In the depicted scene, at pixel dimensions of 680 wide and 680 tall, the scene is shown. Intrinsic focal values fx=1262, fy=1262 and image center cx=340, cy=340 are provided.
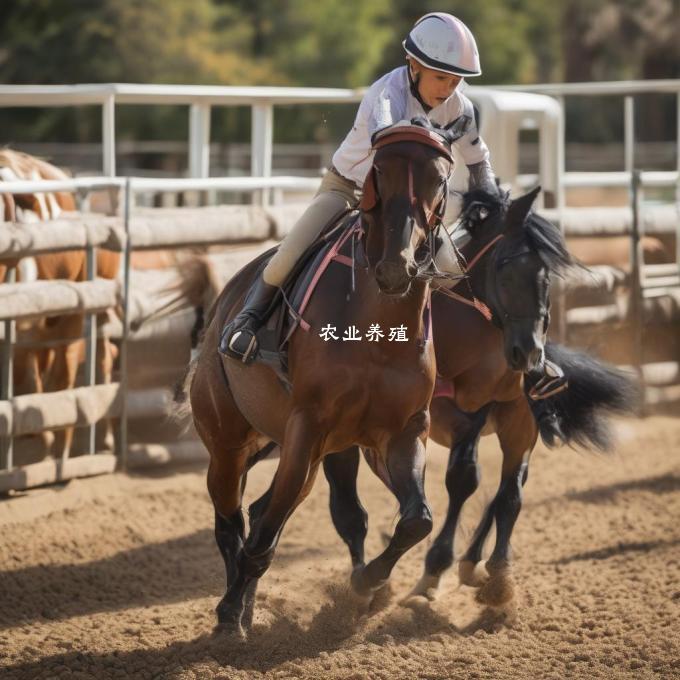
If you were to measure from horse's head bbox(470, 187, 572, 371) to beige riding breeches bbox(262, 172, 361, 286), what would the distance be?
0.80 meters

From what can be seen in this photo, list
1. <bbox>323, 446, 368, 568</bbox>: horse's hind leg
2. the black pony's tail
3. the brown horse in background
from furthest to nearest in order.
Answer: the brown horse in background → the black pony's tail → <bbox>323, 446, 368, 568</bbox>: horse's hind leg

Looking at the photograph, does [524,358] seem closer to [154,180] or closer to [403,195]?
[403,195]

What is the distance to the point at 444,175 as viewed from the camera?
4.41 m

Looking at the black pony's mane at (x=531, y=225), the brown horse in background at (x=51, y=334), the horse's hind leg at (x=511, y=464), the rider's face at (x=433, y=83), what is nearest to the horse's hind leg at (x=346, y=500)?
the horse's hind leg at (x=511, y=464)

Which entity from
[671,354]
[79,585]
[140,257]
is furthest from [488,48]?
[79,585]

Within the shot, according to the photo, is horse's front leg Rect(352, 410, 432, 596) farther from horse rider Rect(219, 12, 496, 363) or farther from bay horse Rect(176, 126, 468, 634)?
horse rider Rect(219, 12, 496, 363)

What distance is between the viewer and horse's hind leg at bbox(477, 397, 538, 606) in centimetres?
609

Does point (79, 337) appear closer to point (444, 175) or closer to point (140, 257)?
point (140, 257)

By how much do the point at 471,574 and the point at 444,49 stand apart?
8.80 feet

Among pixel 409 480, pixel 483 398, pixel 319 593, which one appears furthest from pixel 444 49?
pixel 319 593

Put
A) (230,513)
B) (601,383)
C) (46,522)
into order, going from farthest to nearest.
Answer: (46,522)
(601,383)
(230,513)

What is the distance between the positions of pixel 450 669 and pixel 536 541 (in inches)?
102

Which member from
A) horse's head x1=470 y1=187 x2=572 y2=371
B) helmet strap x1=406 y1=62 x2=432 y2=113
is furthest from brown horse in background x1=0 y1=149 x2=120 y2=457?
helmet strap x1=406 y1=62 x2=432 y2=113

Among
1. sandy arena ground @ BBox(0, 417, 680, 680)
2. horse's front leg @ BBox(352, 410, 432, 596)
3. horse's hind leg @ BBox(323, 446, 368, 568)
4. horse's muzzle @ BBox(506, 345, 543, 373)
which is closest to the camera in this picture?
horse's front leg @ BBox(352, 410, 432, 596)
